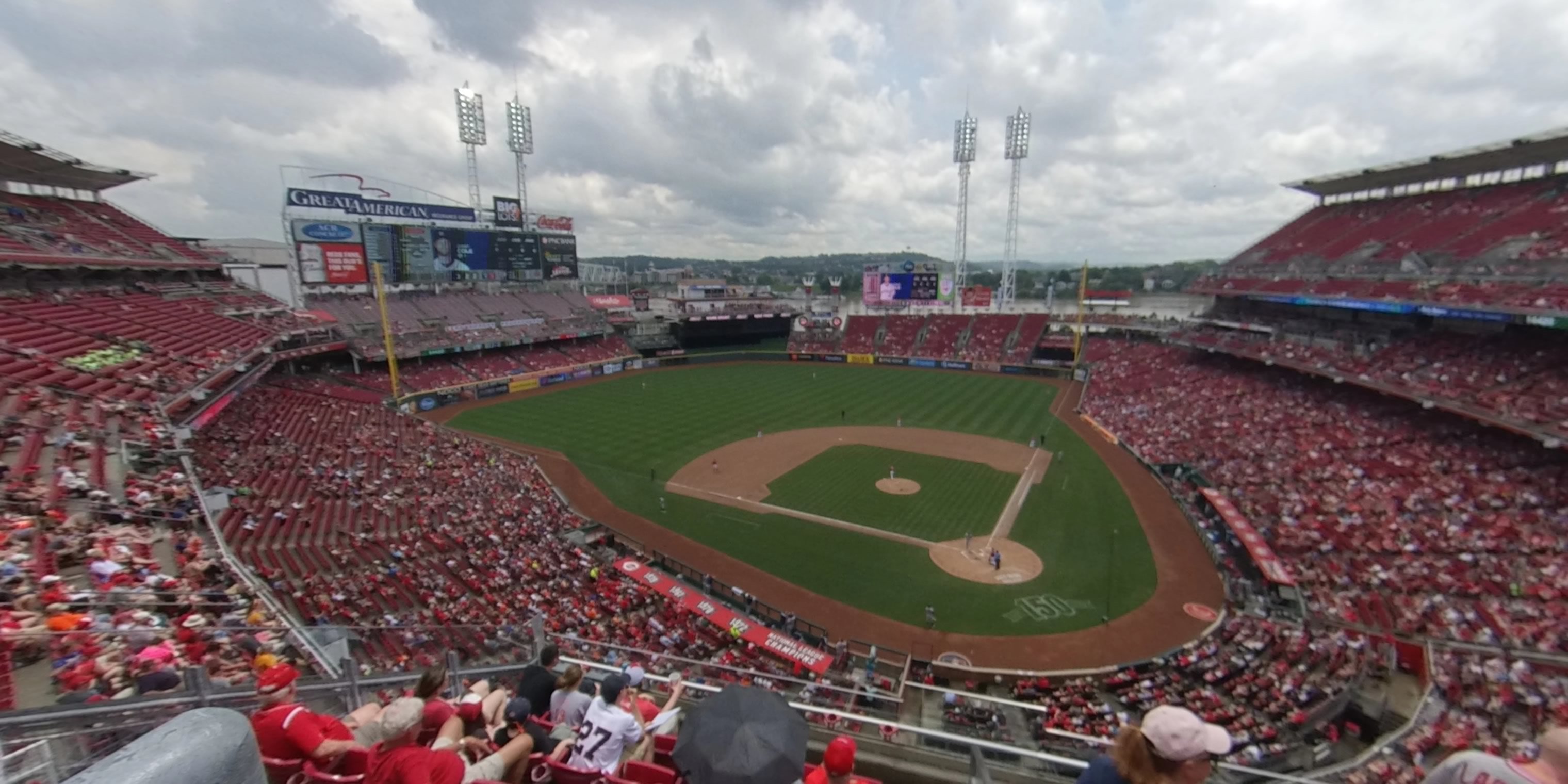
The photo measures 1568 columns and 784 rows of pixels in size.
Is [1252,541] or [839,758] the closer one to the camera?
[839,758]

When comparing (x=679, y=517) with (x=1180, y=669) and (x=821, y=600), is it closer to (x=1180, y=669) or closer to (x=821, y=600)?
(x=821, y=600)

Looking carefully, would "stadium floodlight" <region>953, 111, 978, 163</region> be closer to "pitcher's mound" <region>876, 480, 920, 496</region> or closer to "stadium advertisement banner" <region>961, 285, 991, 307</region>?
"stadium advertisement banner" <region>961, 285, 991, 307</region>

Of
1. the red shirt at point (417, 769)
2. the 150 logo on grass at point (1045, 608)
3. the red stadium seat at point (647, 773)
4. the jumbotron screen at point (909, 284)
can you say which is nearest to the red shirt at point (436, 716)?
the red shirt at point (417, 769)

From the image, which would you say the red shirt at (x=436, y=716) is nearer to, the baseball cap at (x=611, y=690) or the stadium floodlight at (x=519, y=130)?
the baseball cap at (x=611, y=690)

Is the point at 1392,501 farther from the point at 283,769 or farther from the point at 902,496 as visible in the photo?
the point at 283,769

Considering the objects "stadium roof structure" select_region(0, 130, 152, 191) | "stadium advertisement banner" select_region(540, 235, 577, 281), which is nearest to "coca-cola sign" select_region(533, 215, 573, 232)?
"stadium advertisement banner" select_region(540, 235, 577, 281)

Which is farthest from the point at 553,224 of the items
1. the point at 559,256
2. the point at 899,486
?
the point at 899,486

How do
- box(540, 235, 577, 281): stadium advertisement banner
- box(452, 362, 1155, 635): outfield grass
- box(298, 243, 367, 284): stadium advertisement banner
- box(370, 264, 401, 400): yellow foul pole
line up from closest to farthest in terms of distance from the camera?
box(452, 362, 1155, 635): outfield grass → box(370, 264, 401, 400): yellow foul pole → box(298, 243, 367, 284): stadium advertisement banner → box(540, 235, 577, 281): stadium advertisement banner
